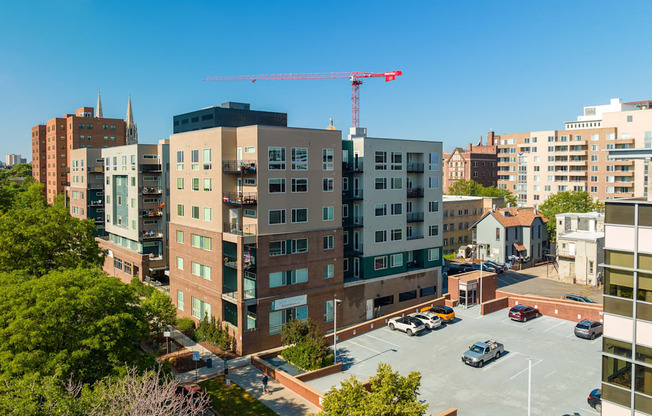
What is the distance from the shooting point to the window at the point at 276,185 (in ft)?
148

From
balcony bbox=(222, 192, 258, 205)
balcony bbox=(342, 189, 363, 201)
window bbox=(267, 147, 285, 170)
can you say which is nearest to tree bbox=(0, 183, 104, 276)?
balcony bbox=(222, 192, 258, 205)

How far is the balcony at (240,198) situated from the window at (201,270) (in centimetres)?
753

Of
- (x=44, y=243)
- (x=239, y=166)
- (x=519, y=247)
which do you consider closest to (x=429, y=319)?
(x=239, y=166)

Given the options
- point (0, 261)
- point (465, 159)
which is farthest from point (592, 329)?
point (465, 159)

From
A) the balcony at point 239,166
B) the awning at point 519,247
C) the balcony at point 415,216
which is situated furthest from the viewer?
the awning at point 519,247

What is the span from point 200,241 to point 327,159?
1546cm

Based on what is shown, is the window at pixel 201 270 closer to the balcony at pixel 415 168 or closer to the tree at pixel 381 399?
the balcony at pixel 415 168

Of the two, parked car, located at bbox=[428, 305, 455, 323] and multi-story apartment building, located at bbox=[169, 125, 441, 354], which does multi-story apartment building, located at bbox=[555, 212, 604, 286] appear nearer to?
multi-story apartment building, located at bbox=[169, 125, 441, 354]

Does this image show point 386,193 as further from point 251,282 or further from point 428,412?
point 428,412

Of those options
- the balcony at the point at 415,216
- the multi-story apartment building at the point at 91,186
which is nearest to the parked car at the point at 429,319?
the balcony at the point at 415,216

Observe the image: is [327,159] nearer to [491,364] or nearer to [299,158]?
[299,158]

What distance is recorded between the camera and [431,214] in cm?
6025

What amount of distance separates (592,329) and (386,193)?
2449cm

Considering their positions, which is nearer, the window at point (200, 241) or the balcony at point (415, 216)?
the window at point (200, 241)
